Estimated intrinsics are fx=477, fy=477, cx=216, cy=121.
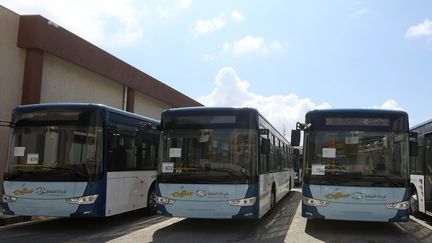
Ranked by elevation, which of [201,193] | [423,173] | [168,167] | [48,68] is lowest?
[201,193]

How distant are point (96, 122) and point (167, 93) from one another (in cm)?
1909

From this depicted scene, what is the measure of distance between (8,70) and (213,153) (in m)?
8.96

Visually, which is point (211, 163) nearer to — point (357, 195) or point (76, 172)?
point (76, 172)

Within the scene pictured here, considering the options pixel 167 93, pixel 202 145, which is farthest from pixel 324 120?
pixel 167 93

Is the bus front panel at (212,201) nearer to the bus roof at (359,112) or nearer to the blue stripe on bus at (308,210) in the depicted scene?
the blue stripe on bus at (308,210)

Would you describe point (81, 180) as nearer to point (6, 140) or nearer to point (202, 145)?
point (202, 145)

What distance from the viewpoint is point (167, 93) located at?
3005cm

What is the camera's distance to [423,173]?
44.3 ft

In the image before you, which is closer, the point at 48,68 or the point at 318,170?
the point at 318,170

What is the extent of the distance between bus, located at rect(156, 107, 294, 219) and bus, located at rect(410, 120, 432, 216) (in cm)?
494

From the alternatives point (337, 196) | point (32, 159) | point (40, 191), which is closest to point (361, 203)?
point (337, 196)

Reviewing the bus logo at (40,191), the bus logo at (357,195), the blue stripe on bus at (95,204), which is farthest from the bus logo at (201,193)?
the bus logo at (40,191)

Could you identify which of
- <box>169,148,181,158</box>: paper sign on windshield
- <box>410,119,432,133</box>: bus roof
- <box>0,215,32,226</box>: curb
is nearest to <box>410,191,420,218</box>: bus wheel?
<box>410,119,432,133</box>: bus roof

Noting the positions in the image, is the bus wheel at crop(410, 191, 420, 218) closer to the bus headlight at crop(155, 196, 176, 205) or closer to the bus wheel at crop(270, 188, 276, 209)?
the bus wheel at crop(270, 188, 276, 209)
